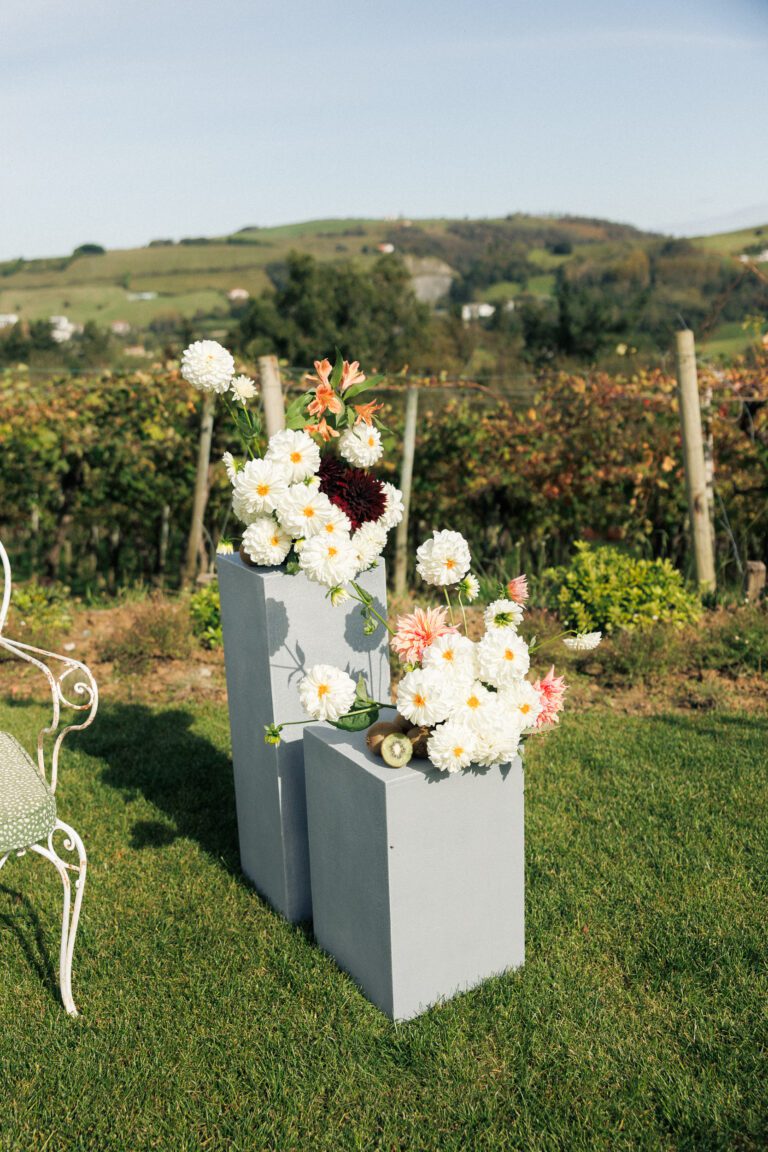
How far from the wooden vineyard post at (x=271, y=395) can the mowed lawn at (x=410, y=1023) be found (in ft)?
9.37

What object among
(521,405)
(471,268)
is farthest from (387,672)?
(471,268)

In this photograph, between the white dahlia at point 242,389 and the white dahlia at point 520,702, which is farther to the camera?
the white dahlia at point 242,389

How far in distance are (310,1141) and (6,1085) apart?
0.76 meters

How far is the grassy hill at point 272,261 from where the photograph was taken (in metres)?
51.4

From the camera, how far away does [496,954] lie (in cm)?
257

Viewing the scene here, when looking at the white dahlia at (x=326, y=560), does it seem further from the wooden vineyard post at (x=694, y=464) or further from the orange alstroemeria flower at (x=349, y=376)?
the wooden vineyard post at (x=694, y=464)

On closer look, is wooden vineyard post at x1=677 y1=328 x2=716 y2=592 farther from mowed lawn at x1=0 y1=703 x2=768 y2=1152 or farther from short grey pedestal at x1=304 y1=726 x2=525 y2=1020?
short grey pedestal at x1=304 y1=726 x2=525 y2=1020

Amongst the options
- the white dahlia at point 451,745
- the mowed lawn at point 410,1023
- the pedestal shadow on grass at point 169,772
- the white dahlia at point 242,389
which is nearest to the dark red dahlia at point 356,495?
the white dahlia at point 242,389

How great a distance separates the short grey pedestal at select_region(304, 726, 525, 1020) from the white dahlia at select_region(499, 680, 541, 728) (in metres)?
0.18

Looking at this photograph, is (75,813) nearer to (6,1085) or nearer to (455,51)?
(6,1085)

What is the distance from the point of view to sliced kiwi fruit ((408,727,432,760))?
2.38 meters

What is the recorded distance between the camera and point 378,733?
8.02 ft

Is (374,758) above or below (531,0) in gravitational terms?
below

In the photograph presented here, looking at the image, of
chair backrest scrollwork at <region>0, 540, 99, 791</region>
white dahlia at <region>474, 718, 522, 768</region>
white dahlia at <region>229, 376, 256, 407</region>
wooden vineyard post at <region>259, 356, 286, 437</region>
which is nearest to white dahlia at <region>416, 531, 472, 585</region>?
white dahlia at <region>474, 718, 522, 768</region>
